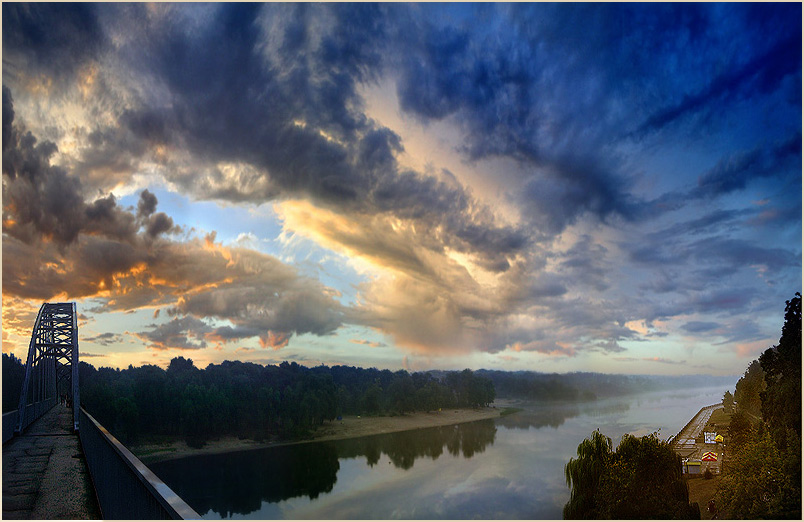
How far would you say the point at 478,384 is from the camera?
12569 cm

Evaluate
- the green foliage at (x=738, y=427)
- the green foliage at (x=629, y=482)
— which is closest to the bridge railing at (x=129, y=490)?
the green foliage at (x=629, y=482)

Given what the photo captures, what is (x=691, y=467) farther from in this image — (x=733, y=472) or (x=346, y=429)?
(x=346, y=429)

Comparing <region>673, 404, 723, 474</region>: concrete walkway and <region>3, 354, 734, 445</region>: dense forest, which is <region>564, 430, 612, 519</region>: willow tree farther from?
<region>3, 354, 734, 445</region>: dense forest

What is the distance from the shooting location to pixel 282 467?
56.4 m

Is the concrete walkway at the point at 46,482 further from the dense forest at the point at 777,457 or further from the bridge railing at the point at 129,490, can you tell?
the dense forest at the point at 777,457

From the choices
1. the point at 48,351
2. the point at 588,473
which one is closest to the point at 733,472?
A: the point at 588,473

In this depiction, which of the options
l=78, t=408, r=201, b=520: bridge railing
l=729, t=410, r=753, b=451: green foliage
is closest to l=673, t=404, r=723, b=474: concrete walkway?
l=729, t=410, r=753, b=451: green foliage

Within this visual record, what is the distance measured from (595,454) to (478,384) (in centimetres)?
9940

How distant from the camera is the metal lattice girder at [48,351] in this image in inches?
1346

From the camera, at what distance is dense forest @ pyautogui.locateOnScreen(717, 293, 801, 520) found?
20750mm

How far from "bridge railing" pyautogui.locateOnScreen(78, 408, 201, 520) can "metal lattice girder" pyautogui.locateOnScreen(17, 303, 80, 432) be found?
80.0 feet

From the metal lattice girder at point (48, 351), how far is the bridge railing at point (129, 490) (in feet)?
80.0

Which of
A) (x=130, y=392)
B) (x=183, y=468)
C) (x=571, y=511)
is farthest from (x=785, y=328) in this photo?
(x=130, y=392)

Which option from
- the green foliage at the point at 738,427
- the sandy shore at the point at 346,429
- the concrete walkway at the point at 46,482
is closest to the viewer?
the concrete walkway at the point at 46,482
